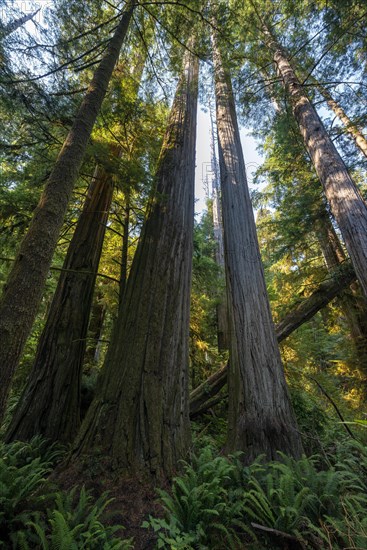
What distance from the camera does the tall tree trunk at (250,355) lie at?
289cm

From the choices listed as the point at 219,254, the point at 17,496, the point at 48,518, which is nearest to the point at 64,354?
the point at 17,496

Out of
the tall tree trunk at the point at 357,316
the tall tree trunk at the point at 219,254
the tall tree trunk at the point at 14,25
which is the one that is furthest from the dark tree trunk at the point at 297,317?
the tall tree trunk at the point at 14,25

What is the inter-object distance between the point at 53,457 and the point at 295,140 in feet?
29.2

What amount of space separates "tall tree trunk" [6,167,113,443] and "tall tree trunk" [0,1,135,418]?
1.30m

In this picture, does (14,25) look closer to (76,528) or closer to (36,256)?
(36,256)

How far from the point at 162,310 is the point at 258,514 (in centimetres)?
207

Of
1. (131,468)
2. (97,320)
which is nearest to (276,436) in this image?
(131,468)

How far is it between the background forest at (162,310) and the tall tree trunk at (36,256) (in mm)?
15

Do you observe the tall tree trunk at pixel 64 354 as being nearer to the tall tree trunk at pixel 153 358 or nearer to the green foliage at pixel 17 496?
the green foliage at pixel 17 496

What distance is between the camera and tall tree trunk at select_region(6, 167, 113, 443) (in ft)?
10.8

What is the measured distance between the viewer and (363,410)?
6.11 m

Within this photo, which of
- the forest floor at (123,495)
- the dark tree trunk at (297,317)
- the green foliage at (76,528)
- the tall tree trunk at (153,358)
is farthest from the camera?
the dark tree trunk at (297,317)

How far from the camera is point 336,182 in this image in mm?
4766

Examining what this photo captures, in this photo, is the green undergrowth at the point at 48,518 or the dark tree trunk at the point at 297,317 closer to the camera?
the green undergrowth at the point at 48,518
